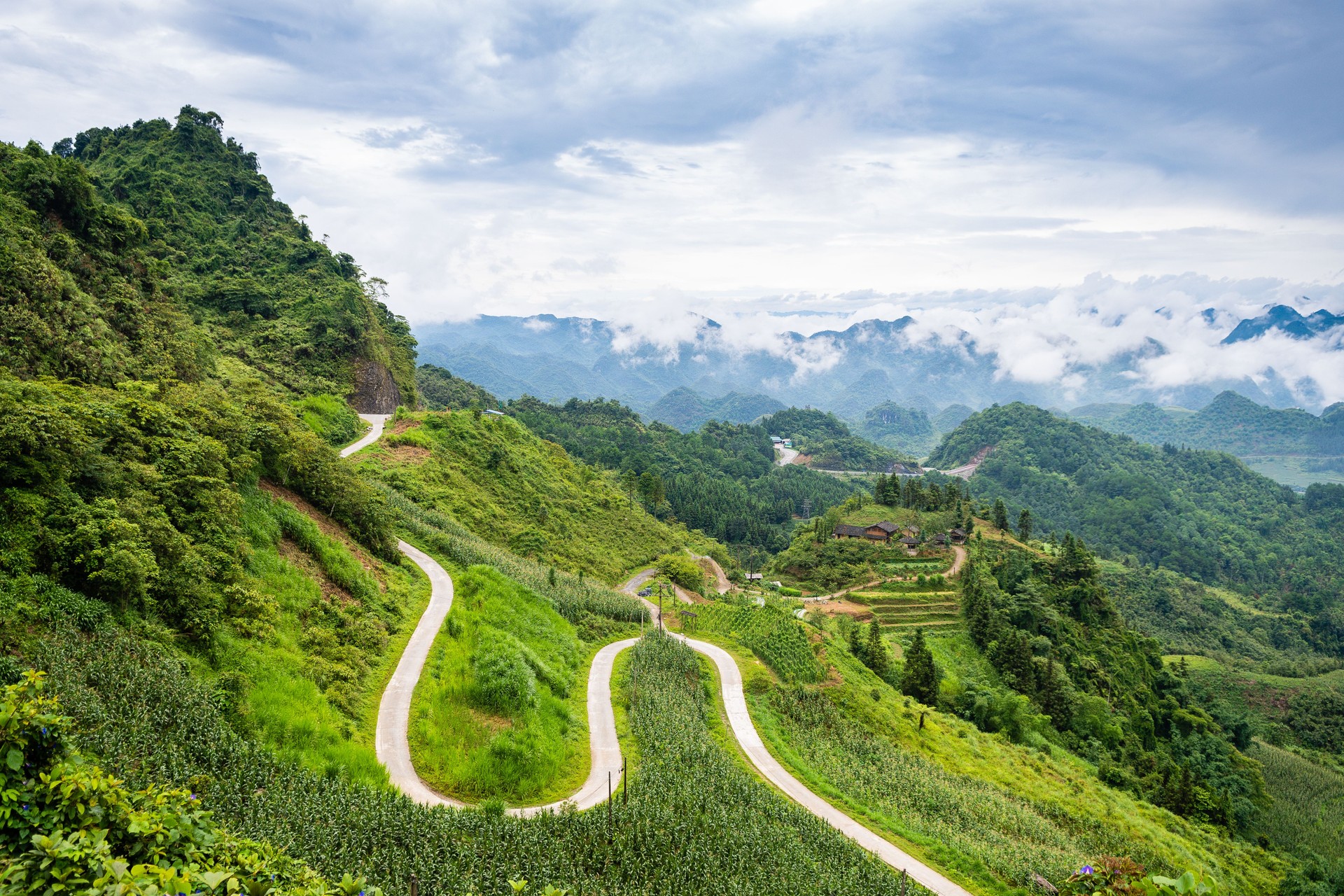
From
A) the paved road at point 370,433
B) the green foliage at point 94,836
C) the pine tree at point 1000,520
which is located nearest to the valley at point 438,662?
the green foliage at point 94,836

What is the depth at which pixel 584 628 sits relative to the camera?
32469 mm

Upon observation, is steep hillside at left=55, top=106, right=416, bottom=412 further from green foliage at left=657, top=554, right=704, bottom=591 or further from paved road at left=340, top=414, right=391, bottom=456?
green foliage at left=657, top=554, right=704, bottom=591

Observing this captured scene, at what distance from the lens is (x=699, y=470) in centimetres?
14150

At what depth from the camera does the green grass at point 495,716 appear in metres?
17.3

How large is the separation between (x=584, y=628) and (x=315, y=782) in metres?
19.7

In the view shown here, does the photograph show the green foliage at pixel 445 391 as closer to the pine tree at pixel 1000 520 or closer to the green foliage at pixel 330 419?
the green foliage at pixel 330 419

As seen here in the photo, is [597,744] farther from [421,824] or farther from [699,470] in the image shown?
[699,470]

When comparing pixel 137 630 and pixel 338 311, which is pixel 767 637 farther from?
pixel 338 311

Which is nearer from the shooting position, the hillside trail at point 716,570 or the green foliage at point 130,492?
the green foliage at point 130,492

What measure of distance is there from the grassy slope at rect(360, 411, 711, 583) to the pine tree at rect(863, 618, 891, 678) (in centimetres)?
2218

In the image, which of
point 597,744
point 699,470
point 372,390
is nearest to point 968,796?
point 597,744

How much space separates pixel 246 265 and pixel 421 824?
218 feet

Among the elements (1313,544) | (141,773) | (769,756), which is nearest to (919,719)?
(769,756)

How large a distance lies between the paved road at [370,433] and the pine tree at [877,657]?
131ft
